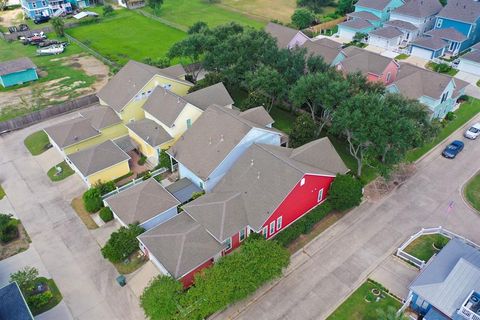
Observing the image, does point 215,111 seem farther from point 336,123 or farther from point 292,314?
point 292,314

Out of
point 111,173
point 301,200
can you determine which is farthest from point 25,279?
point 301,200

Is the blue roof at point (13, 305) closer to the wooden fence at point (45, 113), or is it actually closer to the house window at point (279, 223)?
the house window at point (279, 223)

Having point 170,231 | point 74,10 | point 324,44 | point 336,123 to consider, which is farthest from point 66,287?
point 74,10

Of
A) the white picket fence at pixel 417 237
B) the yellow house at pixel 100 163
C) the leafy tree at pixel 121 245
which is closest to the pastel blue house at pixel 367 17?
the white picket fence at pixel 417 237

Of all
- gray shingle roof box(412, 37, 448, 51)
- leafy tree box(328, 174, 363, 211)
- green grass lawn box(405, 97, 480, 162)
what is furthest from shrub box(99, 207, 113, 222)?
gray shingle roof box(412, 37, 448, 51)

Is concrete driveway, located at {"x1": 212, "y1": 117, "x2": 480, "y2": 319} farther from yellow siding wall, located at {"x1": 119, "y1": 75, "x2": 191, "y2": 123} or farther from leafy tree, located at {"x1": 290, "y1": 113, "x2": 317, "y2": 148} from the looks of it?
yellow siding wall, located at {"x1": 119, "y1": 75, "x2": 191, "y2": 123}

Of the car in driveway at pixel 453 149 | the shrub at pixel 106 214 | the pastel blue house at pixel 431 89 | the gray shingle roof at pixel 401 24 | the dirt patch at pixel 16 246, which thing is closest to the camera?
the dirt patch at pixel 16 246

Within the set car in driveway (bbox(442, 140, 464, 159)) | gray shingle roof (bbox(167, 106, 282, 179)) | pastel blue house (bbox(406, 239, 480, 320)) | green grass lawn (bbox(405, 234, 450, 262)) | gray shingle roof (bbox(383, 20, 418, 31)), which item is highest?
gray shingle roof (bbox(383, 20, 418, 31))
